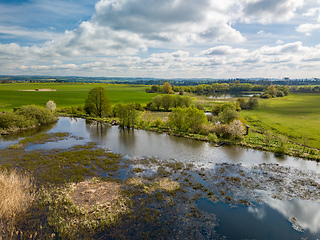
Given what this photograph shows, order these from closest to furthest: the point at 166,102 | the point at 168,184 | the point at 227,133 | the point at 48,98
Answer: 1. the point at 168,184
2. the point at 227,133
3. the point at 166,102
4. the point at 48,98

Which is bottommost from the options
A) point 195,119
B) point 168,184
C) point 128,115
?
point 168,184

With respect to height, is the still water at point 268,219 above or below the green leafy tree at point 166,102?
below

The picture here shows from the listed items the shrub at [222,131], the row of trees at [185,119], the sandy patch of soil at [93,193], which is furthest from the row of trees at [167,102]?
the sandy patch of soil at [93,193]

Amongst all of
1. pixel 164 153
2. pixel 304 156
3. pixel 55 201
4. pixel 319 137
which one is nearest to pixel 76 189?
pixel 55 201

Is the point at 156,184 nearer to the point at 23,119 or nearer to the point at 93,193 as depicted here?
the point at 93,193

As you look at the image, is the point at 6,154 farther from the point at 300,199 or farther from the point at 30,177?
the point at 300,199

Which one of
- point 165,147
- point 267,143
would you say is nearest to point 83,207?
point 165,147

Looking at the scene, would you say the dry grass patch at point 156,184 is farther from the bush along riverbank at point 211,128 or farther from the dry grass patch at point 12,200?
the bush along riverbank at point 211,128
